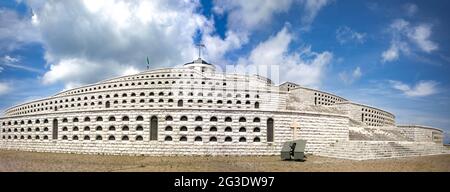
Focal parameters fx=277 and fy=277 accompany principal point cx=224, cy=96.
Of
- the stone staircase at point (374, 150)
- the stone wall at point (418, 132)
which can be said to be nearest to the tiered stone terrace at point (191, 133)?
the stone staircase at point (374, 150)

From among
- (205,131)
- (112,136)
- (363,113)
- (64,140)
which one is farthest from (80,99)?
(363,113)

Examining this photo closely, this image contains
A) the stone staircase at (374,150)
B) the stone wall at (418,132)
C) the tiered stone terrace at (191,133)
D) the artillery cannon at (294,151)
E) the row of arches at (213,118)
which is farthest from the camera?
the stone wall at (418,132)

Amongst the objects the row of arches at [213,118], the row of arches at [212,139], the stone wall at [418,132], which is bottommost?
the stone wall at [418,132]

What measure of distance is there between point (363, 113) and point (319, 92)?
903cm

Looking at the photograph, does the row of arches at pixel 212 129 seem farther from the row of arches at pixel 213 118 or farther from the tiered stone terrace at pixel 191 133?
the row of arches at pixel 213 118

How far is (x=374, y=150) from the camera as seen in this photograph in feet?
71.3

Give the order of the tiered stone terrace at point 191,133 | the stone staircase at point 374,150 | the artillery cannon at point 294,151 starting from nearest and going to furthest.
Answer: the artillery cannon at point 294,151 < the stone staircase at point 374,150 < the tiered stone terrace at point 191,133

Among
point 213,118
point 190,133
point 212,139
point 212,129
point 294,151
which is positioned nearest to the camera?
point 294,151

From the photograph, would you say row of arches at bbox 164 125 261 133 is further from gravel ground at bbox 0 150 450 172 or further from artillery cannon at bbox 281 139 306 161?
artillery cannon at bbox 281 139 306 161

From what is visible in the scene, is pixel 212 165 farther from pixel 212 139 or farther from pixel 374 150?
pixel 374 150

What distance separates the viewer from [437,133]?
5044 centimetres

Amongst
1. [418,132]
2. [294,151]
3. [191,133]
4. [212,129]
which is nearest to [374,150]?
[294,151]

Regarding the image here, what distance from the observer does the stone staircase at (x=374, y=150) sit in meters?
21.4
